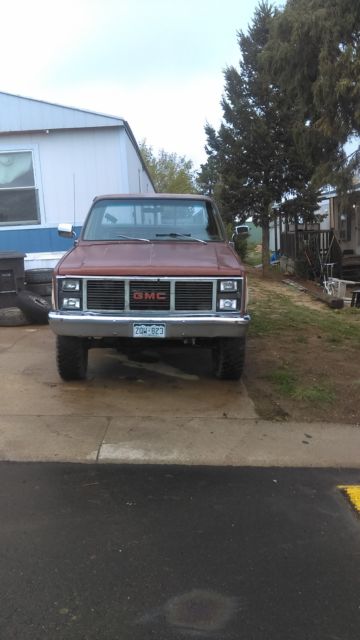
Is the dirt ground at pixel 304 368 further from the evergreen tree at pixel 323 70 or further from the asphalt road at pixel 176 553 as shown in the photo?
the evergreen tree at pixel 323 70

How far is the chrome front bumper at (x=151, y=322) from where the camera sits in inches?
206

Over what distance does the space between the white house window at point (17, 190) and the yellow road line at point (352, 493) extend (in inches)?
330

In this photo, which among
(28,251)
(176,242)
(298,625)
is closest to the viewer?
(298,625)

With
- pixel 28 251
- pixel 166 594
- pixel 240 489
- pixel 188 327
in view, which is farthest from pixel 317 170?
pixel 166 594

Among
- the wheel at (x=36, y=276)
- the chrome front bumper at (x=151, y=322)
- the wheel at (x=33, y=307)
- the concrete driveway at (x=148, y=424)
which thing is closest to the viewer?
the concrete driveway at (x=148, y=424)

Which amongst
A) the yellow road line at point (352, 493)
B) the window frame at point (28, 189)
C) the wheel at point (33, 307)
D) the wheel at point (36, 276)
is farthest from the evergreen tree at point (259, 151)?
the yellow road line at point (352, 493)

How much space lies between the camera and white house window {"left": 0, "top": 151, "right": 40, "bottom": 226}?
10.8 meters

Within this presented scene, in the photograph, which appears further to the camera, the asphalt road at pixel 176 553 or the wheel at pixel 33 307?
the wheel at pixel 33 307

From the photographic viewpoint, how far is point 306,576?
9.49 feet

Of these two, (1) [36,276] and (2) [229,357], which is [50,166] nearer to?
(1) [36,276]

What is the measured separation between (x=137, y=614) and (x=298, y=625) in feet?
2.28

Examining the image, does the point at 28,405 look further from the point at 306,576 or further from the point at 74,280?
the point at 306,576

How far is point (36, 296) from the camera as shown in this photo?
9.30 metres

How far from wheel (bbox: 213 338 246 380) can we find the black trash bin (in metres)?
4.53
